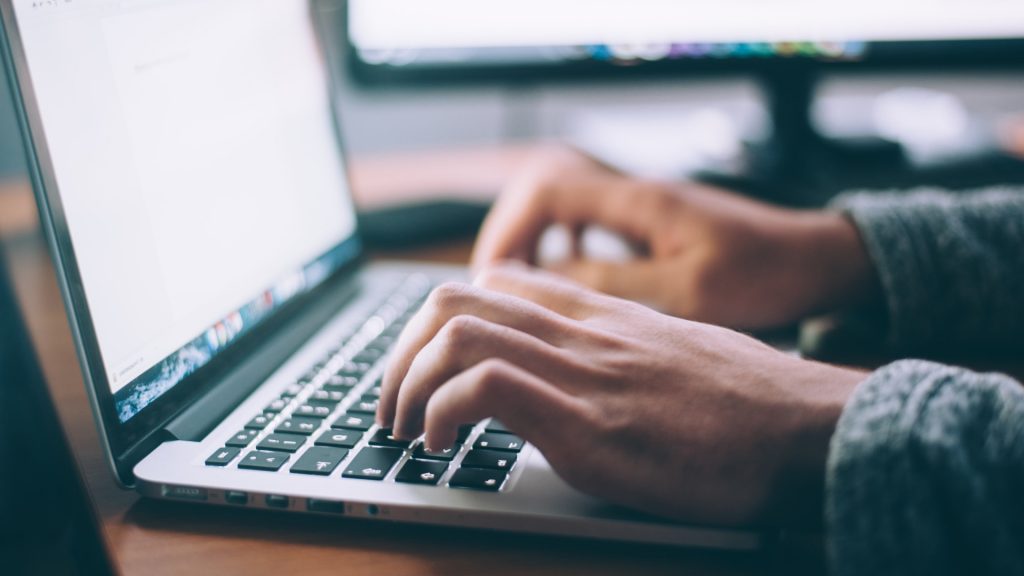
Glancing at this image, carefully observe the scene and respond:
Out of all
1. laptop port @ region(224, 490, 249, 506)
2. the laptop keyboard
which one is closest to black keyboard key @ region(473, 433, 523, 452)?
the laptop keyboard

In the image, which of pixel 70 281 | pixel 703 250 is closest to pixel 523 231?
pixel 703 250

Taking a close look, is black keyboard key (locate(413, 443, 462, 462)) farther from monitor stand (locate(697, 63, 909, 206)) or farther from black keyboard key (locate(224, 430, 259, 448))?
monitor stand (locate(697, 63, 909, 206))

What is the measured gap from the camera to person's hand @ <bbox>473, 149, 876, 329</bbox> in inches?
22.5

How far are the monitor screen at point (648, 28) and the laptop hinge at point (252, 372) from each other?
0.95 ft

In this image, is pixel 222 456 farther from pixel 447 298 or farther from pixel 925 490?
pixel 925 490

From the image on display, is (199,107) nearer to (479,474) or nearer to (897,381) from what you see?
(479,474)

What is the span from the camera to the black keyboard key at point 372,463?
374 mm

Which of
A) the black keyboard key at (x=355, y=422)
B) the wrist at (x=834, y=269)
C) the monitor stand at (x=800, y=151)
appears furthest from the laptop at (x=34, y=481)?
the monitor stand at (x=800, y=151)

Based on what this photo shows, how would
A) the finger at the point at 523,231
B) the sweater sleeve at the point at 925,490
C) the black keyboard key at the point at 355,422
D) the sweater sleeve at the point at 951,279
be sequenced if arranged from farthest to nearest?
the finger at the point at 523,231
the sweater sleeve at the point at 951,279
the black keyboard key at the point at 355,422
the sweater sleeve at the point at 925,490

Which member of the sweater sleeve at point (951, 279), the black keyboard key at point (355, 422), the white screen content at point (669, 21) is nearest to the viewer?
the black keyboard key at point (355, 422)

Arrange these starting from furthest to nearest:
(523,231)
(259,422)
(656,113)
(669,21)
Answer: (656,113)
(669,21)
(523,231)
(259,422)

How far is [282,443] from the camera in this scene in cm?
40

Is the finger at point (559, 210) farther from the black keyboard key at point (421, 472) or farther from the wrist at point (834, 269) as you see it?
the black keyboard key at point (421, 472)

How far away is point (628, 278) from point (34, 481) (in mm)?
450
